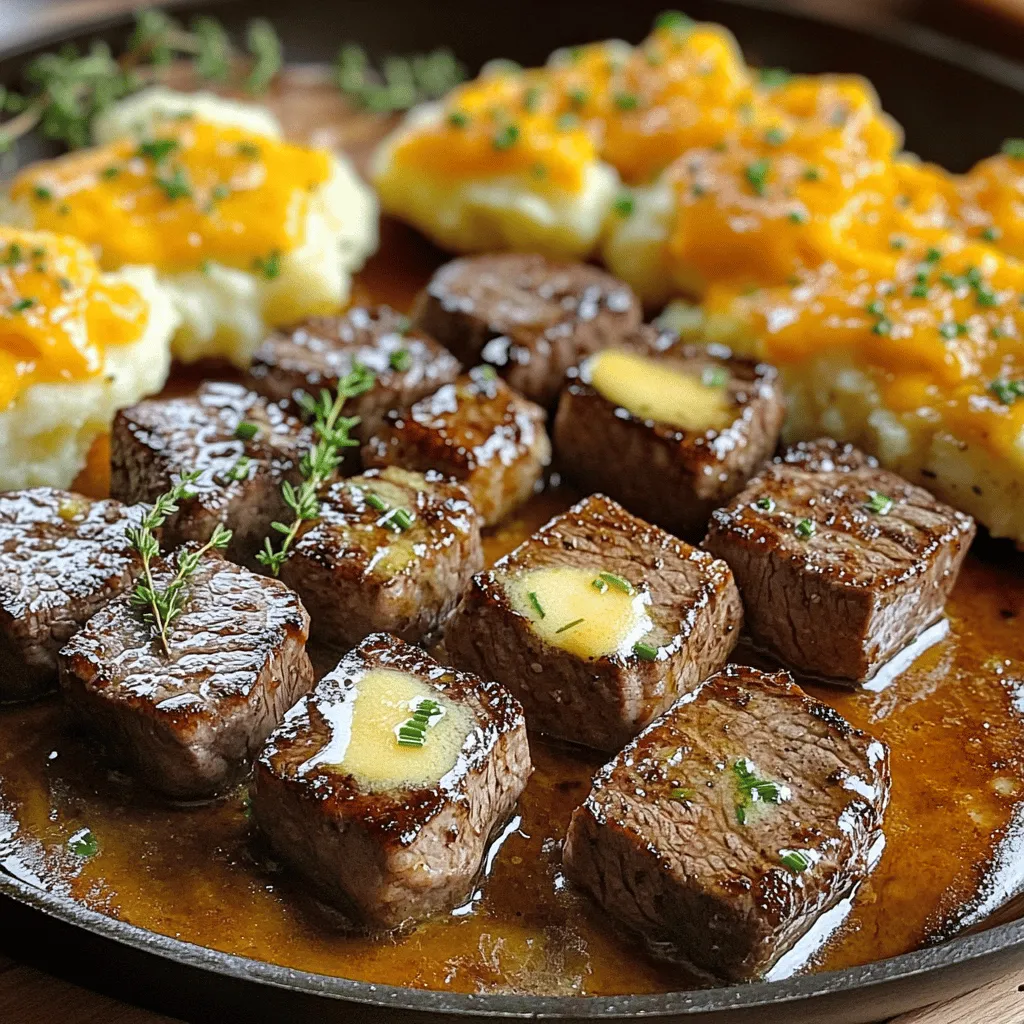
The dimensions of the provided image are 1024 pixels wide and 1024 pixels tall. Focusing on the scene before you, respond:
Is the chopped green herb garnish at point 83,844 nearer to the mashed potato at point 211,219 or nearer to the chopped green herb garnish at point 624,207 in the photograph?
the mashed potato at point 211,219

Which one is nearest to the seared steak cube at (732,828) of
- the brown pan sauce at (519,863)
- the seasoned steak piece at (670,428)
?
the brown pan sauce at (519,863)

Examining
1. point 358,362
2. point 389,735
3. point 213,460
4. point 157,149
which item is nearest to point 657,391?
point 358,362

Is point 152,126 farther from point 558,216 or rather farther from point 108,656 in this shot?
point 108,656

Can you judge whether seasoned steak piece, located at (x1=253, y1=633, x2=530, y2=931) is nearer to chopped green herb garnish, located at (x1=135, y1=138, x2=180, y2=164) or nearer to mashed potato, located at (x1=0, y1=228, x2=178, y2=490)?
mashed potato, located at (x1=0, y1=228, x2=178, y2=490)

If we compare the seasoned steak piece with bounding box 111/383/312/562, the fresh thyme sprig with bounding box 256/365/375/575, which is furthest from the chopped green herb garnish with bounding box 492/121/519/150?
the seasoned steak piece with bounding box 111/383/312/562

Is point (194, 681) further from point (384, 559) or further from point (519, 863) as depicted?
point (519, 863)
